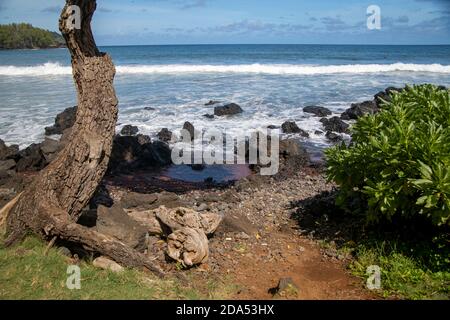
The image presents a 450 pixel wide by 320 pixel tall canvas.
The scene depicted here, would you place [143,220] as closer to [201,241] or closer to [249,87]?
[201,241]

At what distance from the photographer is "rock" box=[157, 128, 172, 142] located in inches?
551

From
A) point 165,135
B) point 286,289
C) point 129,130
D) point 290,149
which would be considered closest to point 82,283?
point 286,289

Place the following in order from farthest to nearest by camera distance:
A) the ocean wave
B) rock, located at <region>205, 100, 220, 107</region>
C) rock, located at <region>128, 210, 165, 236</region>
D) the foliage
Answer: the foliage → the ocean wave → rock, located at <region>205, 100, 220, 107</region> → rock, located at <region>128, 210, 165, 236</region>

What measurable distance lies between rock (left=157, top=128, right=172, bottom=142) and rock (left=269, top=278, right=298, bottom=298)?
9.68 meters

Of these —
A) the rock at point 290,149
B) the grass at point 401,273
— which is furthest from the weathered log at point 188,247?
the rock at point 290,149

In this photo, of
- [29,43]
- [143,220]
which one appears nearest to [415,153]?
[143,220]

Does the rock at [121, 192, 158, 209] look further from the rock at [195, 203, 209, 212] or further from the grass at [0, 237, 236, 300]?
the grass at [0, 237, 236, 300]

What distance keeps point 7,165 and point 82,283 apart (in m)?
7.35

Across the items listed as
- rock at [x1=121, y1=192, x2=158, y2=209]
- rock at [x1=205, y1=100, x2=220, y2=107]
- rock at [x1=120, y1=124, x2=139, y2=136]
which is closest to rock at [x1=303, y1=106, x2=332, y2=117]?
rock at [x1=205, y1=100, x2=220, y2=107]

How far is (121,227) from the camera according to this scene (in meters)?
5.74

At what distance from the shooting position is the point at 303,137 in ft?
46.4

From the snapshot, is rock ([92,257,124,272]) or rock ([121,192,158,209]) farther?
rock ([121,192,158,209])

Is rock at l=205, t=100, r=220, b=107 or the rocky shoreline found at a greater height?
rock at l=205, t=100, r=220, b=107

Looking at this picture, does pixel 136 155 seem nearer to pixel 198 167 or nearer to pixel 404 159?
pixel 198 167
